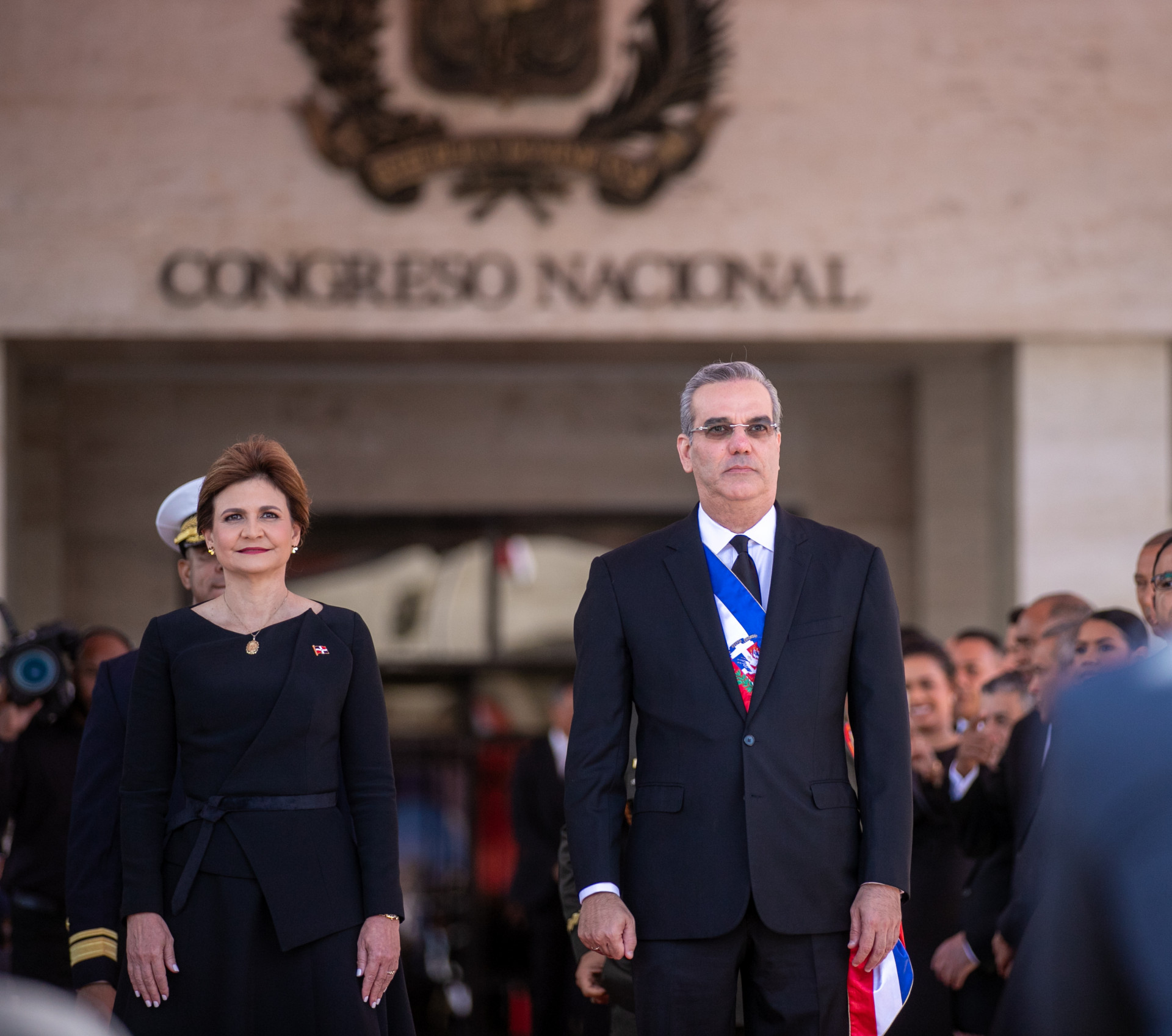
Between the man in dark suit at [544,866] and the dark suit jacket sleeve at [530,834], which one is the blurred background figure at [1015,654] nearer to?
the man in dark suit at [544,866]

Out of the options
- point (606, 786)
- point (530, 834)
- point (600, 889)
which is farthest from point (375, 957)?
point (530, 834)

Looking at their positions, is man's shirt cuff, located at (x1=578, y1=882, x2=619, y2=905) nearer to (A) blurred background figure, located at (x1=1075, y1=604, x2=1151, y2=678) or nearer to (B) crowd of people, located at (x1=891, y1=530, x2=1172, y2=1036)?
(B) crowd of people, located at (x1=891, y1=530, x2=1172, y2=1036)

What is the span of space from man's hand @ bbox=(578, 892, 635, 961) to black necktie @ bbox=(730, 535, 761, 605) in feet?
2.33

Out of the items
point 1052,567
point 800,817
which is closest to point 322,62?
point 1052,567

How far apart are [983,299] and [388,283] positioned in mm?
3327

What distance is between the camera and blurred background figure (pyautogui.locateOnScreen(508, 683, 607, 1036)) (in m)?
7.38

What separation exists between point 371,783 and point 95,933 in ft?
2.50

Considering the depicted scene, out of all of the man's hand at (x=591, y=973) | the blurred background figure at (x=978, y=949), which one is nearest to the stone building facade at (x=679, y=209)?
the blurred background figure at (x=978, y=949)

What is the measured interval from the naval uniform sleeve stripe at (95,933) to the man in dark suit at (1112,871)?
9.17 ft

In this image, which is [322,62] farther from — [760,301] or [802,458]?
[802,458]

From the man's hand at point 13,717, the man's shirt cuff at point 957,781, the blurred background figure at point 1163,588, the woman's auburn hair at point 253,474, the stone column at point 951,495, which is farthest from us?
the stone column at point 951,495

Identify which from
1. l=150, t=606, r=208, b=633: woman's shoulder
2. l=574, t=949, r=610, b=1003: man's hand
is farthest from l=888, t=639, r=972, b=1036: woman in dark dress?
l=150, t=606, r=208, b=633: woman's shoulder

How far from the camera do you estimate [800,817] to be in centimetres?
301

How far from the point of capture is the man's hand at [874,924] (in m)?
2.95
